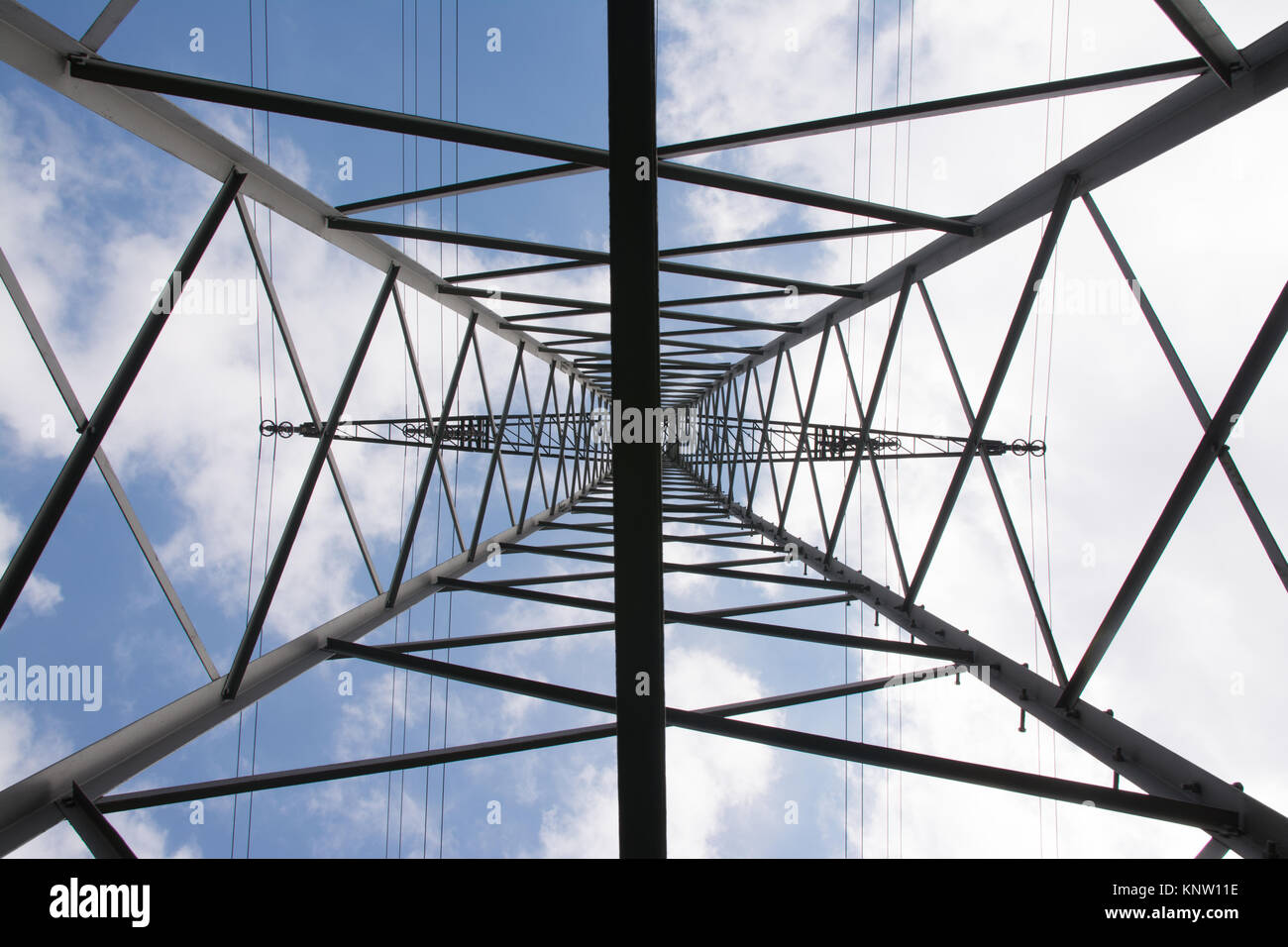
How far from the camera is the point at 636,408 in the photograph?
140 inches

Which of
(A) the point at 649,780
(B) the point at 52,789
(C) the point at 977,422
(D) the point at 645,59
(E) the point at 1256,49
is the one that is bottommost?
(B) the point at 52,789

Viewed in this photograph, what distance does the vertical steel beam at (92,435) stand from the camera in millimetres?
4895

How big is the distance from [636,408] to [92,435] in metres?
4.50

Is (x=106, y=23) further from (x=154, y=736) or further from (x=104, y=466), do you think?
(x=154, y=736)

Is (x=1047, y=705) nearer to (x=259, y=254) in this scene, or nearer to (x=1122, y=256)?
(x=1122, y=256)

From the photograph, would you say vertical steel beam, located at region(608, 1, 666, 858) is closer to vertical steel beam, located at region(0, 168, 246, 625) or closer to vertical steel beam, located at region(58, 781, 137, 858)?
vertical steel beam, located at region(0, 168, 246, 625)

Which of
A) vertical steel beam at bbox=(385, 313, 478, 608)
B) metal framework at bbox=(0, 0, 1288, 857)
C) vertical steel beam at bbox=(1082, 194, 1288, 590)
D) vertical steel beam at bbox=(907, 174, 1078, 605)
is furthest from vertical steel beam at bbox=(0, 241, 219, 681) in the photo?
vertical steel beam at bbox=(1082, 194, 1288, 590)

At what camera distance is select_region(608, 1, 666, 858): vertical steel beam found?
11.8ft

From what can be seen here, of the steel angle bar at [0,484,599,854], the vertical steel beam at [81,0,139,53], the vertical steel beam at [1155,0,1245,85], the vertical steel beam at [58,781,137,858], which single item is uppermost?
the vertical steel beam at [81,0,139,53]

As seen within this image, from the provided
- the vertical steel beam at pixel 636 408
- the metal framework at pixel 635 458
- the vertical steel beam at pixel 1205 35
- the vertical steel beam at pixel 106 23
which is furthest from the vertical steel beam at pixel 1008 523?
the vertical steel beam at pixel 106 23

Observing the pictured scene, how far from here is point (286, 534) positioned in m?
6.95

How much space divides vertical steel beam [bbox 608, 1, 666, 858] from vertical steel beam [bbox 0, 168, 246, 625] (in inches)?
163
